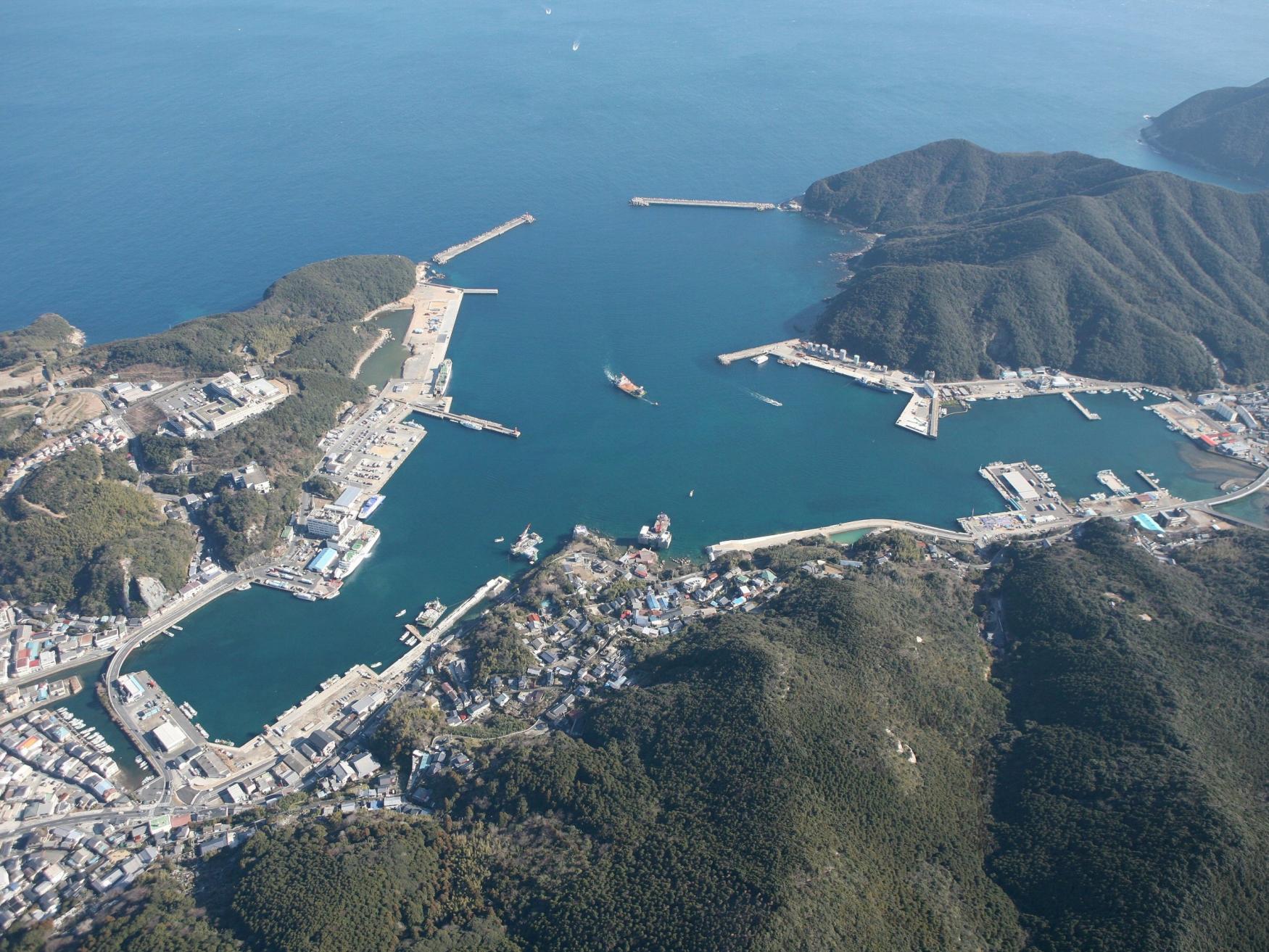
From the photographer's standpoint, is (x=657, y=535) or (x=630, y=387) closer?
(x=657, y=535)

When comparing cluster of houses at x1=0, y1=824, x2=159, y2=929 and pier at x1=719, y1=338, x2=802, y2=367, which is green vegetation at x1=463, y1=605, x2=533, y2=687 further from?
pier at x1=719, y1=338, x2=802, y2=367

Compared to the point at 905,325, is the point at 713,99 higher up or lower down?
higher up

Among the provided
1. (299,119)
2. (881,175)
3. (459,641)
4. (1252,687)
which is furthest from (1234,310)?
(299,119)

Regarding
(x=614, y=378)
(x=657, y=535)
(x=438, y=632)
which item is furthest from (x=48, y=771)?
(x=614, y=378)

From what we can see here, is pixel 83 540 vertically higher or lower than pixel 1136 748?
lower

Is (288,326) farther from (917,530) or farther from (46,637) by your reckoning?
(917,530)

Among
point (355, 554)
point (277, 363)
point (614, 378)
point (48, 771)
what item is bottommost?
point (48, 771)

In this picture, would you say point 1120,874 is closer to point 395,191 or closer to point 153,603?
point 153,603
